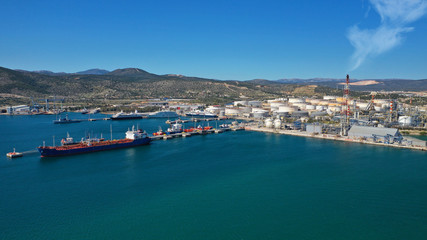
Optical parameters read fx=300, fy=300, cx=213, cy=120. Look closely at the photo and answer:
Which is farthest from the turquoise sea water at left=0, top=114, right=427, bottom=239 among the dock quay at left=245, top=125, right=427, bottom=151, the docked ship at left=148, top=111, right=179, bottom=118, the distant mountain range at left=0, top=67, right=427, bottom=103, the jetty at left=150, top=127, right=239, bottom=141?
the distant mountain range at left=0, top=67, right=427, bottom=103

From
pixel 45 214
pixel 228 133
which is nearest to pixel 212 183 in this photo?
pixel 45 214

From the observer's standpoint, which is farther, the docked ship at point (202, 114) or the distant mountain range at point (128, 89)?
the distant mountain range at point (128, 89)

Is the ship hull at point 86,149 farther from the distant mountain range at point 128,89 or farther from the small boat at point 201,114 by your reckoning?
the distant mountain range at point 128,89

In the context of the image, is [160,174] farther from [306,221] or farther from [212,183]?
[306,221]

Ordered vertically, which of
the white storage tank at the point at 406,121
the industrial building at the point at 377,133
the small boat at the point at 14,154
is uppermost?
the white storage tank at the point at 406,121

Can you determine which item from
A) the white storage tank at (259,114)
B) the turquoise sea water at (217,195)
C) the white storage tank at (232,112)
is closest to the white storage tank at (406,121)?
the turquoise sea water at (217,195)
